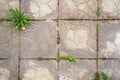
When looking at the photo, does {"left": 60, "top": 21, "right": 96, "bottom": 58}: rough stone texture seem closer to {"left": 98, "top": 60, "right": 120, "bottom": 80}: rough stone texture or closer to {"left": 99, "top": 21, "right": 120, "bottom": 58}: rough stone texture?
{"left": 99, "top": 21, "right": 120, "bottom": 58}: rough stone texture

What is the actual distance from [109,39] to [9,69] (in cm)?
176

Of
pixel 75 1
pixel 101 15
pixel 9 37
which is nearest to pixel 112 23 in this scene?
pixel 101 15

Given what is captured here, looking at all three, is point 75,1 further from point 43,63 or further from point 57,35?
point 43,63

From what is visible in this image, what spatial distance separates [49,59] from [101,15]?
45.4 inches

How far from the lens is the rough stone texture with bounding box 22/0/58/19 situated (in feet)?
15.9

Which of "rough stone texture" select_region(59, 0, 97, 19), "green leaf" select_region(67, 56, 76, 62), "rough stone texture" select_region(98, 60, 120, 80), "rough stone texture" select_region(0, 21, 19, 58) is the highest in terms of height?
"rough stone texture" select_region(59, 0, 97, 19)

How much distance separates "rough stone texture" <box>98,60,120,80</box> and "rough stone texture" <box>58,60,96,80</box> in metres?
0.14

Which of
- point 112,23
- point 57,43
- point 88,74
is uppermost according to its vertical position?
point 112,23

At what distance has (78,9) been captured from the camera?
4.85 meters

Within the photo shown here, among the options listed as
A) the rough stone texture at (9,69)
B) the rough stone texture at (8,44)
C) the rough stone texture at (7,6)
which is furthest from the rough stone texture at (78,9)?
the rough stone texture at (9,69)

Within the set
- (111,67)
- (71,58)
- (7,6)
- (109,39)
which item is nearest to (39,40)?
(71,58)

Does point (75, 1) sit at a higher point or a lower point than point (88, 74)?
higher

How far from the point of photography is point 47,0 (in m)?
4.85

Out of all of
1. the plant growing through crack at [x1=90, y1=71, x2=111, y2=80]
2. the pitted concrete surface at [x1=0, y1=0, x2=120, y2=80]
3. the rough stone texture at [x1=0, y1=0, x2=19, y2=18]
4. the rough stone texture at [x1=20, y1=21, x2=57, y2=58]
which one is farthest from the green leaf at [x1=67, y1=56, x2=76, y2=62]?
the rough stone texture at [x1=0, y1=0, x2=19, y2=18]
